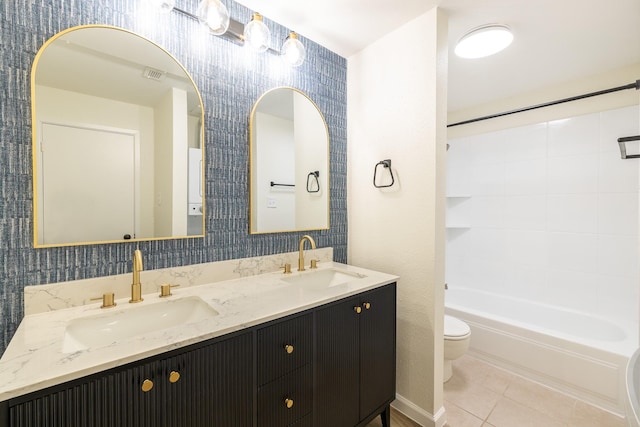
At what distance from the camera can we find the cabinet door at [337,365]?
1.19 m

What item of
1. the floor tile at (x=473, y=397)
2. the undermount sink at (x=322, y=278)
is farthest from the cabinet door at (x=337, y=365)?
the floor tile at (x=473, y=397)

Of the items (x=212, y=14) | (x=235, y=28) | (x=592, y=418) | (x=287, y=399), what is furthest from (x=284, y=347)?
(x=592, y=418)

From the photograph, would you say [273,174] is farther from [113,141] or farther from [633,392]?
[633,392]

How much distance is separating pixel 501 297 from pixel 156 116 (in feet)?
11.0

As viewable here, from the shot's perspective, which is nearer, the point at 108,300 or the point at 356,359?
the point at 108,300

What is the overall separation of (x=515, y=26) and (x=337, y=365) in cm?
217

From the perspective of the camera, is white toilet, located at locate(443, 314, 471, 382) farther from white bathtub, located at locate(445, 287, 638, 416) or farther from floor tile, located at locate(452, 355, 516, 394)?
white bathtub, located at locate(445, 287, 638, 416)

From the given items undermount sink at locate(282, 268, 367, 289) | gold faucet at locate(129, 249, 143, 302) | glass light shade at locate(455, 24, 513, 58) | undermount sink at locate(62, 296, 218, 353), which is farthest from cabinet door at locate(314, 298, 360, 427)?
glass light shade at locate(455, 24, 513, 58)

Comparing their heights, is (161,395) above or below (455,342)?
above

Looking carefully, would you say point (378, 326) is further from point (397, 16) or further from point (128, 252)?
point (397, 16)

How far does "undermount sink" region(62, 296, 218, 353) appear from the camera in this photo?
3.12 feet

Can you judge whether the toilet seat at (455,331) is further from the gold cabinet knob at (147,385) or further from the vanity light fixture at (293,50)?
the vanity light fixture at (293,50)

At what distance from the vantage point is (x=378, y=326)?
1.45m

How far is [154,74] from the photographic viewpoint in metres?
1.26
